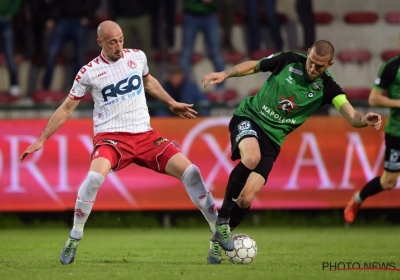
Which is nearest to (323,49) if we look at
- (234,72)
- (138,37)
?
(234,72)

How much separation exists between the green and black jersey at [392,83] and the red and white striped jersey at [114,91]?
125 inches

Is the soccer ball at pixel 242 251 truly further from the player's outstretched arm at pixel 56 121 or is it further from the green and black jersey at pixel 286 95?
the player's outstretched arm at pixel 56 121

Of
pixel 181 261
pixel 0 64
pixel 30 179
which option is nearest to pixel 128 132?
pixel 181 261

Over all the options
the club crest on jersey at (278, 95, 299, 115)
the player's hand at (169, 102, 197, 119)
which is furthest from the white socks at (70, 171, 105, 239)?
the club crest on jersey at (278, 95, 299, 115)

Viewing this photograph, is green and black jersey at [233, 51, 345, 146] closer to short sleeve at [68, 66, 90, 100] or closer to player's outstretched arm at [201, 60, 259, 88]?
player's outstretched arm at [201, 60, 259, 88]

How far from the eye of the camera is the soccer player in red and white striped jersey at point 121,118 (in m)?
9.04

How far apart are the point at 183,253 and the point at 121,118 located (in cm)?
196

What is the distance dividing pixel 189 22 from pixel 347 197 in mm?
3984

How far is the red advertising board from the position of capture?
45.6 feet

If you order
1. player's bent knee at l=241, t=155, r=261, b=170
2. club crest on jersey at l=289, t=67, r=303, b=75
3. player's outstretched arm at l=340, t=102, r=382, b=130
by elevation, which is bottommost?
player's bent knee at l=241, t=155, r=261, b=170

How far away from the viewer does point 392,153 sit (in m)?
11.5

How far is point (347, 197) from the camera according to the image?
46.1 ft

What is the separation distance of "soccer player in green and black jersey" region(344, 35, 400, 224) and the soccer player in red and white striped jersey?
9.00 ft

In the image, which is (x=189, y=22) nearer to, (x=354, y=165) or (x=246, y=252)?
(x=354, y=165)
